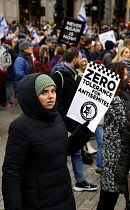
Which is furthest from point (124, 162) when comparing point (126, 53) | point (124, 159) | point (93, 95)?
point (126, 53)

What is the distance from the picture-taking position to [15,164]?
9.52 feet

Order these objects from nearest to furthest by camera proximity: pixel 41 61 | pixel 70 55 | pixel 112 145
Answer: pixel 112 145, pixel 70 55, pixel 41 61

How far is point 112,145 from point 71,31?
609 cm

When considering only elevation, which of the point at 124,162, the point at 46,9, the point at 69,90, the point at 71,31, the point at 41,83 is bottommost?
the point at 46,9

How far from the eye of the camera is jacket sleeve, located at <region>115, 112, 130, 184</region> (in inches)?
133

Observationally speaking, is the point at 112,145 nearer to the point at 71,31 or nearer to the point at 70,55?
the point at 70,55

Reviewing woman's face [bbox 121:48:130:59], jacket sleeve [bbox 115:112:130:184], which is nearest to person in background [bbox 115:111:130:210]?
jacket sleeve [bbox 115:112:130:184]

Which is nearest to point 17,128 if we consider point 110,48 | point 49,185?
point 49,185

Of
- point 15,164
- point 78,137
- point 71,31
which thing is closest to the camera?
point 15,164

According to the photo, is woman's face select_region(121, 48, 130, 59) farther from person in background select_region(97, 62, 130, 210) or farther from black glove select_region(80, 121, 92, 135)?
black glove select_region(80, 121, 92, 135)

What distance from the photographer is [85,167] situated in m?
6.35

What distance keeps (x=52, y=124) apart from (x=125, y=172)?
2.58 feet

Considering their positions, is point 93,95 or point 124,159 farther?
point 93,95

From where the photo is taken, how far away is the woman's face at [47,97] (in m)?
3.01
